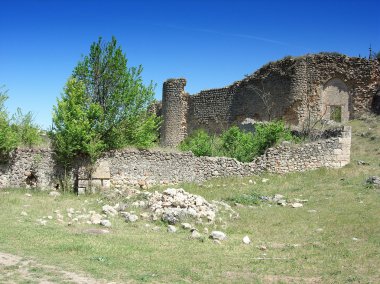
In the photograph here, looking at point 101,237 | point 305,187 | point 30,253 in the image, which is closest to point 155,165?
point 305,187

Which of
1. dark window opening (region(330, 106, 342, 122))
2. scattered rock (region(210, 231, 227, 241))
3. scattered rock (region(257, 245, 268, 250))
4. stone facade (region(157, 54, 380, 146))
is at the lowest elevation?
scattered rock (region(257, 245, 268, 250))

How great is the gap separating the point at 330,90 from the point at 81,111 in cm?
1938

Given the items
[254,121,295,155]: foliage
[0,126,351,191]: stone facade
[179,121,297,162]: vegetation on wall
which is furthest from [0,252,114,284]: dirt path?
[254,121,295,155]: foliage

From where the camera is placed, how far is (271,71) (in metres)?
31.6

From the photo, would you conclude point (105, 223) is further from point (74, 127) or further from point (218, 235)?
point (74, 127)

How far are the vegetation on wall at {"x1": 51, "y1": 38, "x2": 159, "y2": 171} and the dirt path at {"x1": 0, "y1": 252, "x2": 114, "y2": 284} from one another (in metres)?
9.29

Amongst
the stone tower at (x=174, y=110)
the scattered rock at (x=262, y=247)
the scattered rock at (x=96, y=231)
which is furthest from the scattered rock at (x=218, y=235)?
the stone tower at (x=174, y=110)

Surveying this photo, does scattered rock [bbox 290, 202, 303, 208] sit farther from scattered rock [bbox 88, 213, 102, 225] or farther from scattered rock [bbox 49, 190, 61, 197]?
scattered rock [bbox 49, 190, 61, 197]

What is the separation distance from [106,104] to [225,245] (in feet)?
32.4

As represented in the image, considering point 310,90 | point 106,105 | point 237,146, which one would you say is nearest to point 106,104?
point 106,105

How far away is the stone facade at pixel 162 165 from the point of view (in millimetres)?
16859

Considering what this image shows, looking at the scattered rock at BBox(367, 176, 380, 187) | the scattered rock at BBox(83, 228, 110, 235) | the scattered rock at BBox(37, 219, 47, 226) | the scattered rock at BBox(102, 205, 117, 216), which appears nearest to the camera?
the scattered rock at BBox(83, 228, 110, 235)

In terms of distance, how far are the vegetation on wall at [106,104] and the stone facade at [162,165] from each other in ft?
1.91

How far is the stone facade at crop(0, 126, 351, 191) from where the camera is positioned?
16.9 metres
